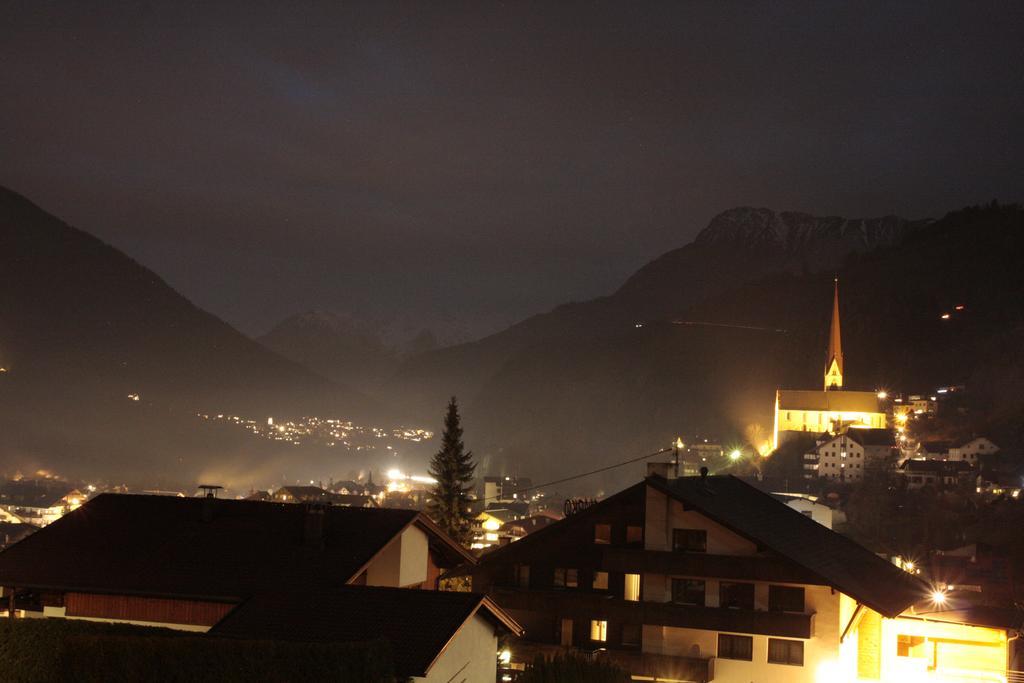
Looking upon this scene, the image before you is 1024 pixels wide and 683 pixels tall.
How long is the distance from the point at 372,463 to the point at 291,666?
578 feet

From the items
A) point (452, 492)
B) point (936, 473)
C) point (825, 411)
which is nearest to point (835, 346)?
point (825, 411)

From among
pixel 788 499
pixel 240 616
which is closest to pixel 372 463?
pixel 788 499

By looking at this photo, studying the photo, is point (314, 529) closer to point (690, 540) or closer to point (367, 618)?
point (367, 618)

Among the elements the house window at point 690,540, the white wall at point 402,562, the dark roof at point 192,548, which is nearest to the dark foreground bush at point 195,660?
the dark roof at point 192,548

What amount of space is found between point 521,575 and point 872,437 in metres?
99.7

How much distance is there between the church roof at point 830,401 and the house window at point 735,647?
386ft

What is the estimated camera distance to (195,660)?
13695mm

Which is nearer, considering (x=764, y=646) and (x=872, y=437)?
(x=764, y=646)

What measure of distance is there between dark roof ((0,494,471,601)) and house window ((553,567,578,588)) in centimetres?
773

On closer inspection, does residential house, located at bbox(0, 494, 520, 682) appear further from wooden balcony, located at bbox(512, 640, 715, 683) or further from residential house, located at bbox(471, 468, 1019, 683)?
residential house, located at bbox(471, 468, 1019, 683)

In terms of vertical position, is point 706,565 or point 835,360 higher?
point 835,360

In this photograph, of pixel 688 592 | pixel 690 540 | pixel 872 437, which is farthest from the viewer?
pixel 872 437

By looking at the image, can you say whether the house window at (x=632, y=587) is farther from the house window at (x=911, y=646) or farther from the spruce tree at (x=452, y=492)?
the spruce tree at (x=452, y=492)

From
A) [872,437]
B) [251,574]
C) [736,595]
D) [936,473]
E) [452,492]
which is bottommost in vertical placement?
[736,595]
